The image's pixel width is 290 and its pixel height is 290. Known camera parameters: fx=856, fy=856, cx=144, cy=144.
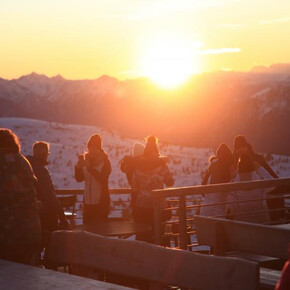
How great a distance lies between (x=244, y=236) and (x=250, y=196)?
15.0 feet

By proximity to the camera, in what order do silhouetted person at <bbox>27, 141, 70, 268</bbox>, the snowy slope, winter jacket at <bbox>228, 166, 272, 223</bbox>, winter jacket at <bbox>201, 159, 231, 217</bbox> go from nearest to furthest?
silhouetted person at <bbox>27, 141, 70, 268</bbox> < winter jacket at <bbox>228, 166, 272, 223</bbox> < winter jacket at <bbox>201, 159, 231, 217</bbox> < the snowy slope

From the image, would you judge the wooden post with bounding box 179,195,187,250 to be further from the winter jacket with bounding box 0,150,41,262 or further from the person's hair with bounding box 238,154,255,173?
the winter jacket with bounding box 0,150,41,262

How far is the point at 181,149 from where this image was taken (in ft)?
298

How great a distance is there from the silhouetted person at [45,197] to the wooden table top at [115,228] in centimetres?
64

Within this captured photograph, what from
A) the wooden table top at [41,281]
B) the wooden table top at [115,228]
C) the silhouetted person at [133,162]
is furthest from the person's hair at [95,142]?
the wooden table top at [41,281]

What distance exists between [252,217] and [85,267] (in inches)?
183

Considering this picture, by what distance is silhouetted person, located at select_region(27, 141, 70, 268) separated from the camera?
861 cm

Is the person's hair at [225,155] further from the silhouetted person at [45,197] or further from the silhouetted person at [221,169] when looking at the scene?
the silhouetted person at [45,197]

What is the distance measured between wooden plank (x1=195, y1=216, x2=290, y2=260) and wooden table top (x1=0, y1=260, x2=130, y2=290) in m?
1.19

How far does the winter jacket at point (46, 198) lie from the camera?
8664 millimetres

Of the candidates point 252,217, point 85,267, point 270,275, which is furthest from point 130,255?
point 252,217

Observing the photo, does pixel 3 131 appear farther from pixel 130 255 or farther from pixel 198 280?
pixel 198 280

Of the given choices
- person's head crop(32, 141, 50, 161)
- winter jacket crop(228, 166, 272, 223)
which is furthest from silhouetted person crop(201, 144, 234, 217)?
person's head crop(32, 141, 50, 161)

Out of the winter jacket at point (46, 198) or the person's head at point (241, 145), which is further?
the person's head at point (241, 145)
